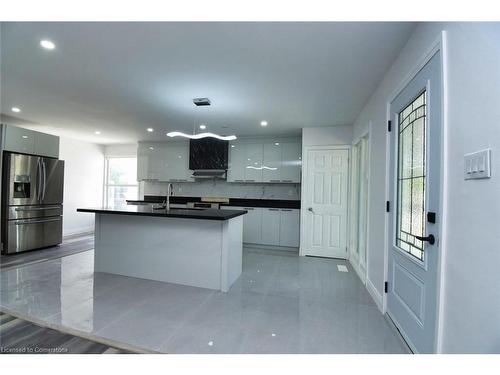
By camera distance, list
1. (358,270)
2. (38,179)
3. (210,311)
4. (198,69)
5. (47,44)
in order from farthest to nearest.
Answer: (38,179) < (358,270) < (198,69) < (210,311) < (47,44)

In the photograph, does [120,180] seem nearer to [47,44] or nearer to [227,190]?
[227,190]

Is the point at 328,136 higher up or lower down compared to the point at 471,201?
higher up

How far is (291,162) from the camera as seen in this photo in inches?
206

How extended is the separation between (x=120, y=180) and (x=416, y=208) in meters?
7.46

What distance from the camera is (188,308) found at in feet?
7.86

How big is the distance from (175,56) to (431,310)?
9.44 feet

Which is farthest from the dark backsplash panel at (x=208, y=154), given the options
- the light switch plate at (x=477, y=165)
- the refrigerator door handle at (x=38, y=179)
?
the light switch plate at (x=477, y=165)

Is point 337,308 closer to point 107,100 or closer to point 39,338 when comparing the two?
point 39,338

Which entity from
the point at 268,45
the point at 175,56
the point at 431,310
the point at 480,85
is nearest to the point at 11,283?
the point at 175,56

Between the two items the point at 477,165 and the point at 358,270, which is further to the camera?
the point at 358,270

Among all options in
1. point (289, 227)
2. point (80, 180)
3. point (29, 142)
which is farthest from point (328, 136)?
Answer: point (80, 180)

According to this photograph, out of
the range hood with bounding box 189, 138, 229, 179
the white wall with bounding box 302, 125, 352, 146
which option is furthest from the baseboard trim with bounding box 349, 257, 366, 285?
the range hood with bounding box 189, 138, 229, 179

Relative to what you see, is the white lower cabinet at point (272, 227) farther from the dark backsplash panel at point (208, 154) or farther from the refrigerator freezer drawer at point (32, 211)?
the refrigerator freezer drawer at point (32, 211)

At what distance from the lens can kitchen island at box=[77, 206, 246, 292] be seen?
288 centimetres
